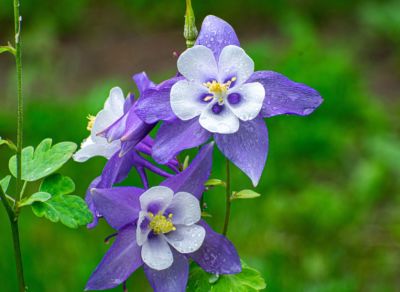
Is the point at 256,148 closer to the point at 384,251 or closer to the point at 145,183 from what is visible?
the point at 145,183

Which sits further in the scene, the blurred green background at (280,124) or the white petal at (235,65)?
the blurred green background at (280,124)

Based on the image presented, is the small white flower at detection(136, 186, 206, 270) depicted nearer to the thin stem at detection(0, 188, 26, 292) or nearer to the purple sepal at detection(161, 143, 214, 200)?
the purple sepal at detection(161, 143, 214, 200)

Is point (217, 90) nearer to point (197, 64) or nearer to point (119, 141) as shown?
point (197, 64)

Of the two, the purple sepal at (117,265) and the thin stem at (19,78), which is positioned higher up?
the thin stem at (19,78)

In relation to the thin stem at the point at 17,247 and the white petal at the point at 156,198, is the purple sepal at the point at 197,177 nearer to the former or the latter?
the white petal at the point at 156,198

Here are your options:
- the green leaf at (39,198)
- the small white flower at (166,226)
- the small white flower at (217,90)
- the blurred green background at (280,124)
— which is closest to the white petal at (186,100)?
the small white flower at (217,90)

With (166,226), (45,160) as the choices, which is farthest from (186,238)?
(45,160)

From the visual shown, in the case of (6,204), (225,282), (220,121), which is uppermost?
(220,121)
